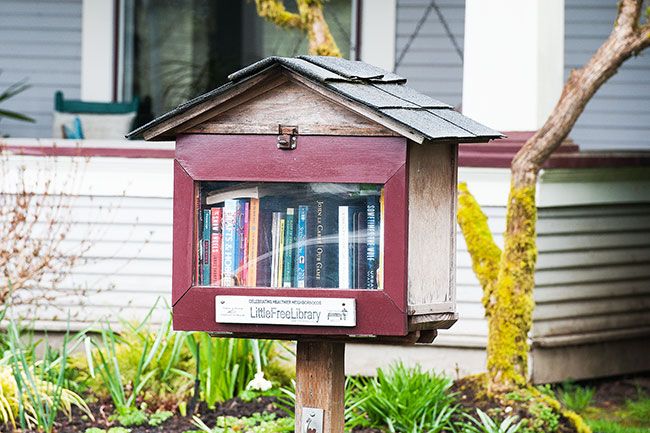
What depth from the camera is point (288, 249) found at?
11.6 ft

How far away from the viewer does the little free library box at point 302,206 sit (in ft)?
11.3

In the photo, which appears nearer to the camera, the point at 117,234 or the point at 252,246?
the point at 252,246

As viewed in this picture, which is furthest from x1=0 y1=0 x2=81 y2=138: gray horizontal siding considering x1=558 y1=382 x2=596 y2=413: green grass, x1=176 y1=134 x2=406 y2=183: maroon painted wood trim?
x1=176 y1=134 x2=406 y2=183: maroon painted wood trim

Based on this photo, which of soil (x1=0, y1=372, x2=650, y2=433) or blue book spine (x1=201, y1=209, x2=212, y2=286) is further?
soil (x1=0, y1=372, x2=650, y2=433)

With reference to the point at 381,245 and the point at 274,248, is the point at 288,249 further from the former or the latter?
the point at 381,245

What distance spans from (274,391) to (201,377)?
39 cm

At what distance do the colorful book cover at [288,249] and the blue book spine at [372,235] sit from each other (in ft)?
0.76

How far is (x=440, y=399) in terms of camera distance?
5.93 m

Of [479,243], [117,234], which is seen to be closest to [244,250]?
[479,243]

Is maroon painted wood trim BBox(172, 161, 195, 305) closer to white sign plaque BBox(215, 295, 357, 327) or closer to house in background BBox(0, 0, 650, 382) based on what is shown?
white sign plaque BBox(215, 295, 357, 327)

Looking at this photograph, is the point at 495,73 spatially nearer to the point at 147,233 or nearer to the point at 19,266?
the point at 147,233

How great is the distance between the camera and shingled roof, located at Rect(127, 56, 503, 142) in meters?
3.43

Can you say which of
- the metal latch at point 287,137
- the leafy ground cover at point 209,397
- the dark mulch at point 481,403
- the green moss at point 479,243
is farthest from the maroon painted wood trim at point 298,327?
the green moss at point 479,243

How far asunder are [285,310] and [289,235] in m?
0.23
